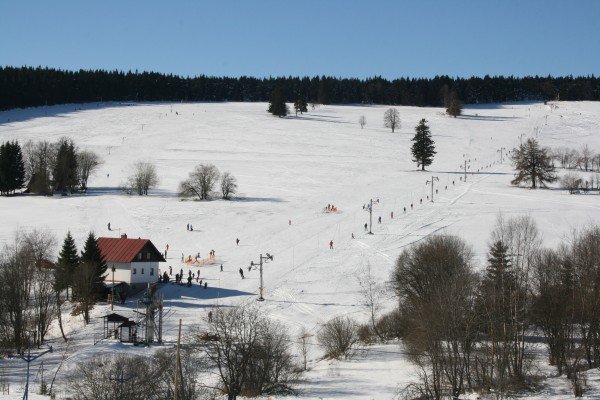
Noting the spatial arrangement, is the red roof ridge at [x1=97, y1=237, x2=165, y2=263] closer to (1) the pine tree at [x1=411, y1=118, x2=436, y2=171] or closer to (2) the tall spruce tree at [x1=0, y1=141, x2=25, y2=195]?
(2) the tall spruce tree at [x1=0, y1=141, x2=25, y2=195]

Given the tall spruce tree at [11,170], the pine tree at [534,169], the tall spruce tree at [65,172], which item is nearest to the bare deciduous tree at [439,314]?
the pine tree at [534,169]

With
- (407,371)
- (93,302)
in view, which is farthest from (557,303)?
(93,302)

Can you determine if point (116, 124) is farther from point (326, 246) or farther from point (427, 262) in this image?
point (427, 262)

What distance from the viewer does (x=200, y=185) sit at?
79.2m

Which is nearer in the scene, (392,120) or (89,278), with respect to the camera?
(89,278)

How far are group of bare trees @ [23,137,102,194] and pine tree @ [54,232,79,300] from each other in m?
41.4

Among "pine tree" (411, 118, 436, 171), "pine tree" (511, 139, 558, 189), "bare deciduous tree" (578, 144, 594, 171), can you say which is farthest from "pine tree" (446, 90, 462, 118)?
"pine tree" (511, 139, 558, 189)

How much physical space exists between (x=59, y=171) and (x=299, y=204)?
31.0 metres

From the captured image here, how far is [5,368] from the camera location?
32.0 metres

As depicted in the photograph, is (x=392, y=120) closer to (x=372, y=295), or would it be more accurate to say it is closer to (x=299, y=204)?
(x=299, y=204)

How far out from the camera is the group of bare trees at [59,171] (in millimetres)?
84688

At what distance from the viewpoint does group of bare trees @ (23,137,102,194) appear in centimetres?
8469

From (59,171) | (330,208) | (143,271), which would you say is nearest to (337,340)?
(143,271)

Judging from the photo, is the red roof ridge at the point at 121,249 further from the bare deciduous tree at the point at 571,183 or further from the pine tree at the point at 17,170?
the bare deciduous tree at the point at 571,183
